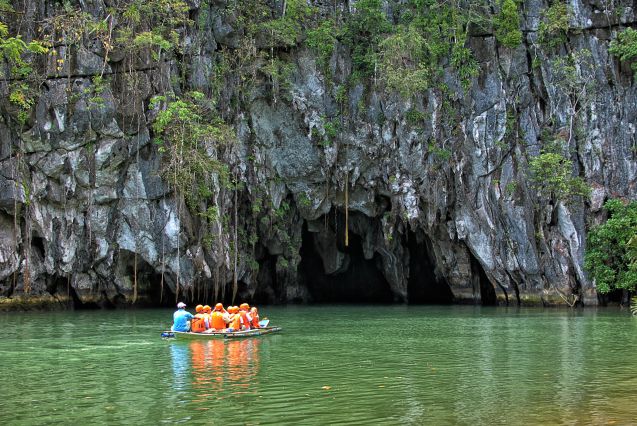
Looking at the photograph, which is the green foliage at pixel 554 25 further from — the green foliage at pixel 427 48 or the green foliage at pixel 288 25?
the green foliage at pixel 288 25

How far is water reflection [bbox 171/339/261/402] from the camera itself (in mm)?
10227

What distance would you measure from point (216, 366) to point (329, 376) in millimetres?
2451

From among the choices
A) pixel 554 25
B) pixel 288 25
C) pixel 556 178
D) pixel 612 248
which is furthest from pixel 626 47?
pixel 288 25

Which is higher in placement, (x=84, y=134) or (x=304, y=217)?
(x=84, y=134)

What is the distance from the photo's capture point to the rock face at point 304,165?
2744 cm

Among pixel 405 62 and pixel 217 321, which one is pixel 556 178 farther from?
pixel 217 321

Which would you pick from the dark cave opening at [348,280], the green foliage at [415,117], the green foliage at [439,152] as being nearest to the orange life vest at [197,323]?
the green foliage at [439,152]

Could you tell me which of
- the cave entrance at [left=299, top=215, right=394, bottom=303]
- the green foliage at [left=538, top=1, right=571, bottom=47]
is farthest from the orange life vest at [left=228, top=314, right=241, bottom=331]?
the green foliage at [left=538, top=1, right=571, bottom=47]

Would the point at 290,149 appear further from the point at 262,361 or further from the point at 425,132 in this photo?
the point at 262,361

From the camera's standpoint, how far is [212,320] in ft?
57.5

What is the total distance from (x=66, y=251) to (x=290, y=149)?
→ 10133 mm

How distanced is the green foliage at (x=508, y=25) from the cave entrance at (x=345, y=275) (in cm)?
1169

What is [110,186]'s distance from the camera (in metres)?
27.7

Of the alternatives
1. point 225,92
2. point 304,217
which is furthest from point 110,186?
point 304,217
